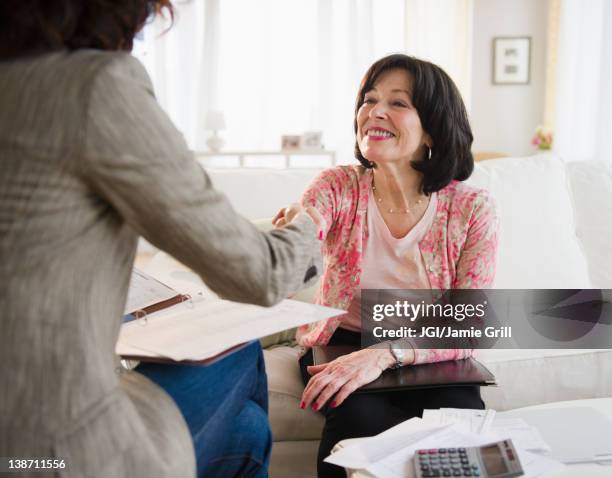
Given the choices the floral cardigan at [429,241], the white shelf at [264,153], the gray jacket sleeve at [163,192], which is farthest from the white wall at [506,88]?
the gray jacket sleeve at [163,192]

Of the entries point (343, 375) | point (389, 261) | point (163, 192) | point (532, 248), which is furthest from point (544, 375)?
point (163, 192)

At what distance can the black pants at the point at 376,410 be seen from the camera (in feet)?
4.23

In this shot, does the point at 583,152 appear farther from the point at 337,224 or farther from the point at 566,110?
the point at 337,224

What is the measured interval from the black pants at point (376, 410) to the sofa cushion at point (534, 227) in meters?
0.58

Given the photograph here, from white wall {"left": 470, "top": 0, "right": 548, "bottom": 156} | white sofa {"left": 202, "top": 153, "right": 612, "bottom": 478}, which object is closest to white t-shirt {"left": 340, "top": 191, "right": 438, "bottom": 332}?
white sofa {"left": 202, "top": 153, "right": 612, "bottom": 478}

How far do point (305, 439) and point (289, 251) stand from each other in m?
0.78

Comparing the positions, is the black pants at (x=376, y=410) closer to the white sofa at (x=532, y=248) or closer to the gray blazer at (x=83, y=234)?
the white sofa at (x=532, y=248)

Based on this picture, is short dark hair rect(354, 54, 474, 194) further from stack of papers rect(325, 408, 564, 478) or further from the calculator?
the calculator

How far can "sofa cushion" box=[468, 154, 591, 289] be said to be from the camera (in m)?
1.90

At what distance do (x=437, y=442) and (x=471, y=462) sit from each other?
0.28 feet

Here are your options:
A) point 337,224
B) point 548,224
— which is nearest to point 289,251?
point 337,224

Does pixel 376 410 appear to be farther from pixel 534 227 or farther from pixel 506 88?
pixel 506 88

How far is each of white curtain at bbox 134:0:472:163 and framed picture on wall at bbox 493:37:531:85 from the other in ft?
1.15

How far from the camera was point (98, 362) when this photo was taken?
722 millimetres
